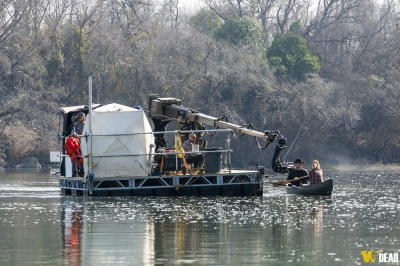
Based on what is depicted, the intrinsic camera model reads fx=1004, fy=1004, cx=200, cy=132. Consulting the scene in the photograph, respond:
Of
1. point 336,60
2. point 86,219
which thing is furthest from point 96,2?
point 86,219

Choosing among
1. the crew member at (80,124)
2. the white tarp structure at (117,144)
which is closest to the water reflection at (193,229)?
the white tarp structure at (117,144)

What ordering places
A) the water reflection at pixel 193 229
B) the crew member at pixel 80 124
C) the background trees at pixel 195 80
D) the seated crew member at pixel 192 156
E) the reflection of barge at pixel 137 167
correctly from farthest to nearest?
1. the background trees at pixel 195 80
2. the crew member at pixel 80 124
3. the seated crew member at pixel 192 156
4. the reflection of barge at pixel 137 167
5. the water reflection at pixel 193 229

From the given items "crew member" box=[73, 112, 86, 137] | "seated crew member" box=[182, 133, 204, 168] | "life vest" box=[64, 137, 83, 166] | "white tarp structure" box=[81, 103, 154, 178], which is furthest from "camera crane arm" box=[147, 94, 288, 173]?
"life vest" box=[64, 137, 83, 166]

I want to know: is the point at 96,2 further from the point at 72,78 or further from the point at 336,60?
the point at 336,60

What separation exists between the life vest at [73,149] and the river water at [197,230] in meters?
1.37

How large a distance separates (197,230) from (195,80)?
4824 cm

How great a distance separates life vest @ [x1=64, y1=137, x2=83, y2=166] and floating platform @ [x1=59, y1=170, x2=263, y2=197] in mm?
949

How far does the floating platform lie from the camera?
105 ft

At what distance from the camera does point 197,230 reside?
22.0 m

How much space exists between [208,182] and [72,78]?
132 ft

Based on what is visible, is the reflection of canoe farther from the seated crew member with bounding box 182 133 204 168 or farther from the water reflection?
the seated crew member with bounding box 182 133 204 168

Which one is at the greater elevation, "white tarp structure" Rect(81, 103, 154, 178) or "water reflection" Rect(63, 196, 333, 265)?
"white tarp structure" Rect(81, 103, 154, 178)

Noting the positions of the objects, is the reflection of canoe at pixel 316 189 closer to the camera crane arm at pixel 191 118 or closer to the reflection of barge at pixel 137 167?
the camera crane arm at pixel 191 118

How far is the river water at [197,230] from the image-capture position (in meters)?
17.7
